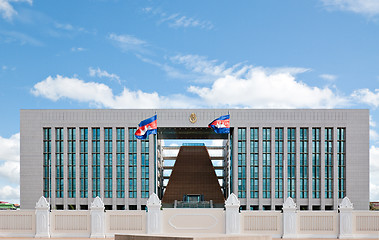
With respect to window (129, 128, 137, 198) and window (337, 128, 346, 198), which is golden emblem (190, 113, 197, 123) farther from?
window (337, 128, 346, 198)

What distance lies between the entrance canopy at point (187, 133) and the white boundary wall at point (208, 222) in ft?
152

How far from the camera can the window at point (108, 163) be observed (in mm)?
76938

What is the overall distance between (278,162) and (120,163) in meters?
27.1

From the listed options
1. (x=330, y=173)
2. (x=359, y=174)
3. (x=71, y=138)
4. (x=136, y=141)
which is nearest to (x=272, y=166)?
(x=330, y=173)

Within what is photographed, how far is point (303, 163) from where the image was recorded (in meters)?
77.1

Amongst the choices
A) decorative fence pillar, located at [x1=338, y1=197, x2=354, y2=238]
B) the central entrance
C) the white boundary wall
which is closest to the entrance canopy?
the central entrance

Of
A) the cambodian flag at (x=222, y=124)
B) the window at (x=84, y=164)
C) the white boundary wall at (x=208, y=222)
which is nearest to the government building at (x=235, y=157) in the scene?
the window at (x=84, y=164)

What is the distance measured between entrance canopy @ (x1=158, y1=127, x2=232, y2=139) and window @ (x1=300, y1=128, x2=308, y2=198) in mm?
14989

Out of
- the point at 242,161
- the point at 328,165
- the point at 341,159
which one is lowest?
the point at 328,165

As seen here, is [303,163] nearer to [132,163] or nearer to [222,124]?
[132,163]

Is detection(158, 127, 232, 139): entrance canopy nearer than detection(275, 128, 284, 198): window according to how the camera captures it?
No

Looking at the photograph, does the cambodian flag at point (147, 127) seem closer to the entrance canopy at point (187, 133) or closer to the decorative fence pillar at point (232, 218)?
the decorative fence pillar at point (232, 218)

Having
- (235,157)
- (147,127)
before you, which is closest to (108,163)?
(235,157)

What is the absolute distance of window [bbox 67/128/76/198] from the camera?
3036 inches
